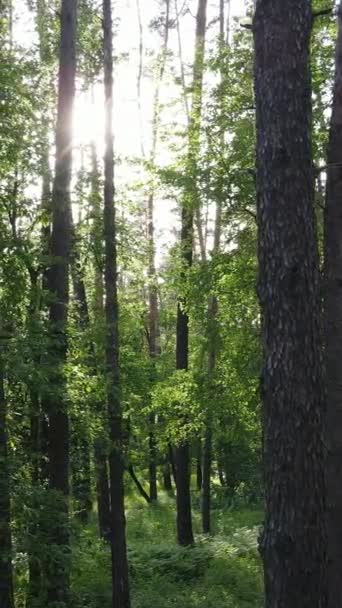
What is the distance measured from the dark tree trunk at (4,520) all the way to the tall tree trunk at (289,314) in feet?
11.3

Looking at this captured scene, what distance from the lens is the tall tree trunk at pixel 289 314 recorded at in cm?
386

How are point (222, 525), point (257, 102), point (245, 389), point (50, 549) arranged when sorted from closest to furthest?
point (257, 102) < point (50, 549) < point (245, 389) < point (222, 525)

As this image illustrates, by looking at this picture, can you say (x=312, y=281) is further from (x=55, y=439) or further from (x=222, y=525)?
(x=222, y=525)

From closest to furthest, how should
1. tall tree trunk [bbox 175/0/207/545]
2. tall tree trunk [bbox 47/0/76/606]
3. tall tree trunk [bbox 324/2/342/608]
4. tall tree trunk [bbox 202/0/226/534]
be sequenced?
tall tree trunk [bbox 324/2/342/608]
tall tree trunk [bbox 47/0/76/606]
tall tree trunk [bbox 202/0/226/534]
tall tree trunk [bbox 175/0/207/545]

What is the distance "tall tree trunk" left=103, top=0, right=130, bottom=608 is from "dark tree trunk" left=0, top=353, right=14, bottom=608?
8.78 feet

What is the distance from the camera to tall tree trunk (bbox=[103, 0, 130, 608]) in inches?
419

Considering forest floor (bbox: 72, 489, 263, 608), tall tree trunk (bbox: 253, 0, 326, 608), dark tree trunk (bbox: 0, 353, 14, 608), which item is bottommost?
forest floor (bbox: 72, 489, 263, 608)

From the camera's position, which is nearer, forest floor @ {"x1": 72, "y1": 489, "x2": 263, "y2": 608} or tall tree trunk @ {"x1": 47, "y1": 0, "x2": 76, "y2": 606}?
tall tree trunk @ {"x1": 47, "y1": 0, "x2": 76, "y2": 606}

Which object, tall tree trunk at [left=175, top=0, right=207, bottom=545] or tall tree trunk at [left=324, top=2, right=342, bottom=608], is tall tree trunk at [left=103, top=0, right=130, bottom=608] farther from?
tall tree trunk at [left=324, top=2, right=342, bottom=608]

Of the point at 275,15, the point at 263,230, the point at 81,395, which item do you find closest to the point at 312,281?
the point at 263,230

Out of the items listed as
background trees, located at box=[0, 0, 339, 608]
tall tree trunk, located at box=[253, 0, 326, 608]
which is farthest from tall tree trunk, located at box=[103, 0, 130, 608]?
tall tree trunk, located at box=[253, 0, 326, 608]

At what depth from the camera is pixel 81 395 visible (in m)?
8.85

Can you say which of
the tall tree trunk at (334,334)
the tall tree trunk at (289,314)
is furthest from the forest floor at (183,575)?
the tall tree trunk at (289,314)

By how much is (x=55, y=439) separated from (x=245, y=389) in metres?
3.14
